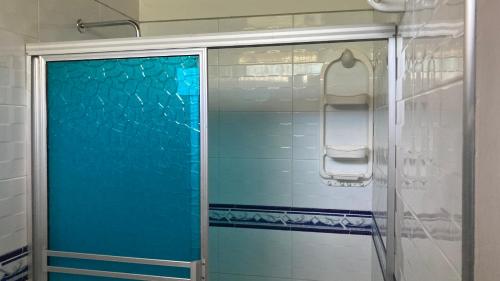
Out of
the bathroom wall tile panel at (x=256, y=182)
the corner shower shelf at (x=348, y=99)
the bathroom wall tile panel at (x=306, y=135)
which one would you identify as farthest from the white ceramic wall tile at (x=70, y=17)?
the corner shower shelf at (x=348, y=99)

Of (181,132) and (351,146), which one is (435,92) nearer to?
(181,132)

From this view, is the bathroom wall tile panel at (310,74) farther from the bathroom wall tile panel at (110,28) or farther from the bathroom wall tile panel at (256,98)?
the bathroom wall tile panel at (110,28)

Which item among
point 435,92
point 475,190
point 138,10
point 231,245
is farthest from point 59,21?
point 475,190

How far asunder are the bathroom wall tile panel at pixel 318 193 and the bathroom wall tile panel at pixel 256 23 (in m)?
0.73

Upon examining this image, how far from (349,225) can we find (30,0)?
177 cm

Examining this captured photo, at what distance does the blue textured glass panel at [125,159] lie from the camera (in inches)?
59.2

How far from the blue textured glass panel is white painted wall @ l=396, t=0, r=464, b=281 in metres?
0.71

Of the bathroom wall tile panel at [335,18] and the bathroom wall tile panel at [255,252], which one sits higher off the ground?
the bathroom wall tile panel at [335,18]

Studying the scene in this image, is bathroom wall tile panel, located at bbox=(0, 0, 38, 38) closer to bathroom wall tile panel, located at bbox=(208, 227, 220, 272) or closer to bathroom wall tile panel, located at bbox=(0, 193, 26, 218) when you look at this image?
bathroom wall tile panel, located at bbox=(0, 193, 26, 218)

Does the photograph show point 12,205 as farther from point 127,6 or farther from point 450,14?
point 450,14

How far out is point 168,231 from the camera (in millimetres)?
1536

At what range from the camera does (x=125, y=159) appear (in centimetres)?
158

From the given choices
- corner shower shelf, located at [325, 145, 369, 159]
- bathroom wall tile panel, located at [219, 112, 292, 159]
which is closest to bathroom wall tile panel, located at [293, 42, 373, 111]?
bathroom wall tile panel, located at [219, 112, 292, 159]

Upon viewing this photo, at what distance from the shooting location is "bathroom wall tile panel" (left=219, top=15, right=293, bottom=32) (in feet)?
7.48
